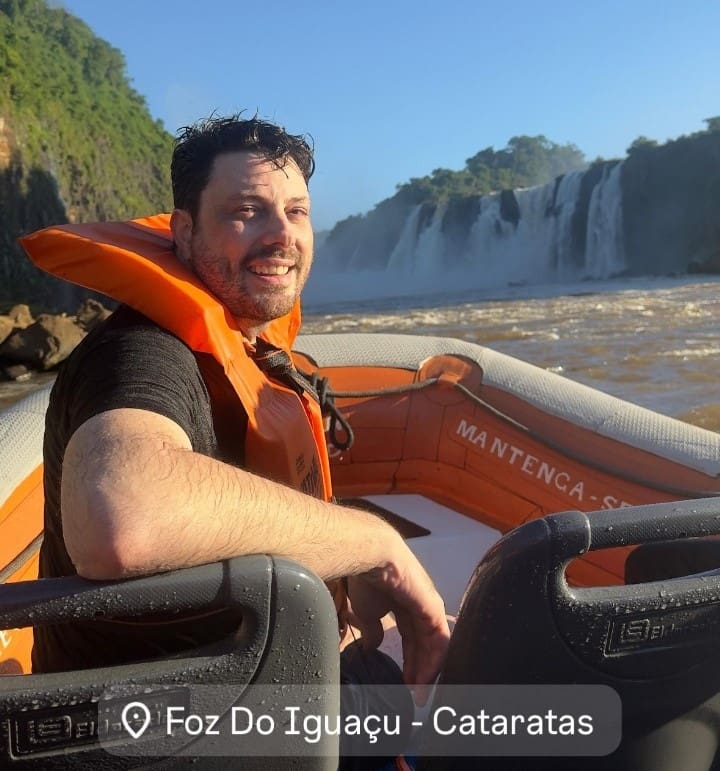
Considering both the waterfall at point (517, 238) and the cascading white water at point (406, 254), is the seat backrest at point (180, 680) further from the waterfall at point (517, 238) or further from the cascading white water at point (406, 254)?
the cascading white water at point (406, 254)

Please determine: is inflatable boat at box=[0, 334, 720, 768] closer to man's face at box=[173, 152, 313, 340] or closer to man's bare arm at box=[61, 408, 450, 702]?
man's bare arm at box=[61, 408, 450, 702]

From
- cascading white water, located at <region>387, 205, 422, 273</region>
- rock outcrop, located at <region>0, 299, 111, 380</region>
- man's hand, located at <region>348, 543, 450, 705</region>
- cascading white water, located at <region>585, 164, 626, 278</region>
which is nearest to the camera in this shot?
man's hand, located at <region>348, 543, 450, 705</region>

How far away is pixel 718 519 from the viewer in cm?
84

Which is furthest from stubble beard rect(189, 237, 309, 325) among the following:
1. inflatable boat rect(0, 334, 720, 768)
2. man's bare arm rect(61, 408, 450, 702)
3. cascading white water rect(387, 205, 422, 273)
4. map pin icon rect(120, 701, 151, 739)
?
cascading white water rect(387, 205, 422, 273)

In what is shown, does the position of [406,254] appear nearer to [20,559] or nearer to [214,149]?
[20,559]

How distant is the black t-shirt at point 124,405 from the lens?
87 centimetres

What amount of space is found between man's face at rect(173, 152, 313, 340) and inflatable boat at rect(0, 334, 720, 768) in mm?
532

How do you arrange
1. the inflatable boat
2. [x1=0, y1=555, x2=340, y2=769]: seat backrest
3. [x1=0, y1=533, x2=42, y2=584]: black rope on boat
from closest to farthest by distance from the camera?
[x1=0, y1=555, x2=340, y2=769]: seat backrest, the inflatable boat, [x1=0, y1=533, x2=42, y2=584]: black rope on boat

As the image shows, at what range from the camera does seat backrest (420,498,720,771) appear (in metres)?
0.79

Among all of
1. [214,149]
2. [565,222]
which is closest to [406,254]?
[565,222]

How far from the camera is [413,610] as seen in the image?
3.31 feet

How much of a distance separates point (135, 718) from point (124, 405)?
0.31 metres

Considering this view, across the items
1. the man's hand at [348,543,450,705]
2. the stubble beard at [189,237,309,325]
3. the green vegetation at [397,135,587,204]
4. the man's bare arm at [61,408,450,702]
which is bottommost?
the man's hand at [348,543,450,705]

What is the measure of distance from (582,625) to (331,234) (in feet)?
136
